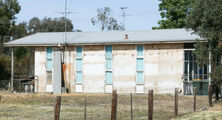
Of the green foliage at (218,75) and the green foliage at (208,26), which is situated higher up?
the green foliage at (208,26)

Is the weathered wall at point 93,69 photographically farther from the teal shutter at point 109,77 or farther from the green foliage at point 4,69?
the green foliage at point 4,69

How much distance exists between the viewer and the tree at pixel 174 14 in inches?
2253

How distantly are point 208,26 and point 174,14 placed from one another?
105 feet

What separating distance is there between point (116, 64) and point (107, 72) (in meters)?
0.98

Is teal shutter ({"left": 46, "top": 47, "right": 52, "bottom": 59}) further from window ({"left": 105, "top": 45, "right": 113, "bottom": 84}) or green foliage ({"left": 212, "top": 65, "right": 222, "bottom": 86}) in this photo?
green foliage ({"left": 212, "top": 65, "right": 222, "bottom": 86})

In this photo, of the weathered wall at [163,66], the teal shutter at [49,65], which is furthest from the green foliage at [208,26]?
the teal shutter at [49,65]

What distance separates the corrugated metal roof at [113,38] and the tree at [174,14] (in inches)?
731

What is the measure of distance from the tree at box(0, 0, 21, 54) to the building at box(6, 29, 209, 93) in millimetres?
20334

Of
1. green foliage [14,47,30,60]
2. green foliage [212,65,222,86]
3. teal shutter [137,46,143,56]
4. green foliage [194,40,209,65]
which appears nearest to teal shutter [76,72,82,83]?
teal shutter [137,46,143,56]

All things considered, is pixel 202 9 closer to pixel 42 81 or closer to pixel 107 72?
pixel 107 72

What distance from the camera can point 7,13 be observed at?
6053 centimetres

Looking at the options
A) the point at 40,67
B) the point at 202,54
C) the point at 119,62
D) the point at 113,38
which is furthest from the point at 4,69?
the point at 202,54

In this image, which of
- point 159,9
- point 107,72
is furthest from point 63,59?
point 159,9

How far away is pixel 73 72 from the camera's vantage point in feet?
125
